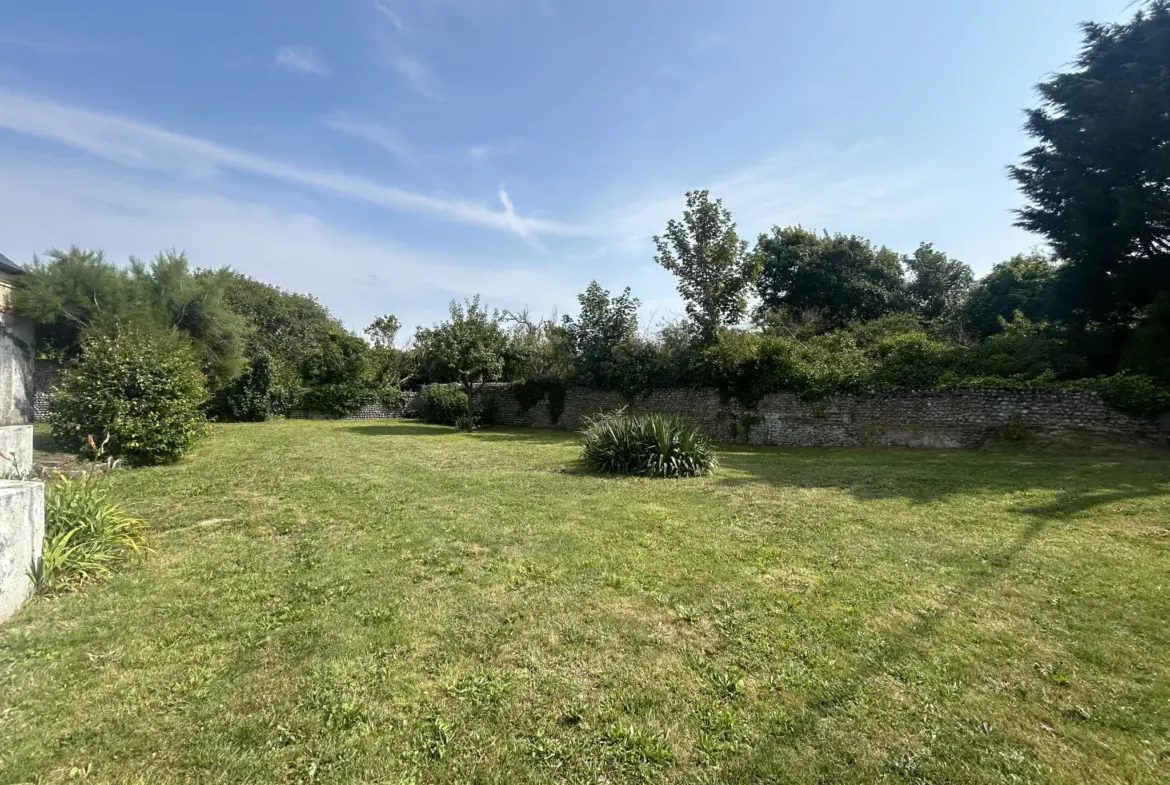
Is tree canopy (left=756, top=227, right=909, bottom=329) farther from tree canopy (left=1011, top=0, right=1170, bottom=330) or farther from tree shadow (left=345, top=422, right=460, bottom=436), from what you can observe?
tree shadow (left=345, top=422, right=460, bottom=436)

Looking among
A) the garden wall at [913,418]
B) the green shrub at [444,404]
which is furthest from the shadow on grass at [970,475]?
the green shrub at [444,404]

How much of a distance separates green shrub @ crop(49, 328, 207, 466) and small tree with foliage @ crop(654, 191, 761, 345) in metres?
14.1

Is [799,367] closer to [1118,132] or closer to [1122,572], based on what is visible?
[1118,132]

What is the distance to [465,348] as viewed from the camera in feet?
56.8

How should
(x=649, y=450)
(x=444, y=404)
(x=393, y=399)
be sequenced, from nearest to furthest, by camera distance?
(x=649, y=450)
(x=444, y=404)
(x=393, y=399)

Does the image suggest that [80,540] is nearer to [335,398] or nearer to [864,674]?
[864,674]

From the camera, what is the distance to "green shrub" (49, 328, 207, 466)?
8.34 m

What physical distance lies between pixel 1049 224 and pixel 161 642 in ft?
62.7

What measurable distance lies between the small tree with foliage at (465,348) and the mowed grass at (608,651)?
38.4ft

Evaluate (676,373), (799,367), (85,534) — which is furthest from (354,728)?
(676,373)

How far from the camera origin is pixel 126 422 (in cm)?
838

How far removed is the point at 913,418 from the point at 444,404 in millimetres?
15742

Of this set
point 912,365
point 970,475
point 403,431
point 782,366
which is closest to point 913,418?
point 912,365

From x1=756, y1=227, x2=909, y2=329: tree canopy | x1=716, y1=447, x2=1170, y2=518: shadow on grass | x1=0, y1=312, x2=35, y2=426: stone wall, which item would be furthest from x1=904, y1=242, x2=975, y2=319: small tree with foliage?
x1=0, y1=312, x2=35, y2=426: stone wall
